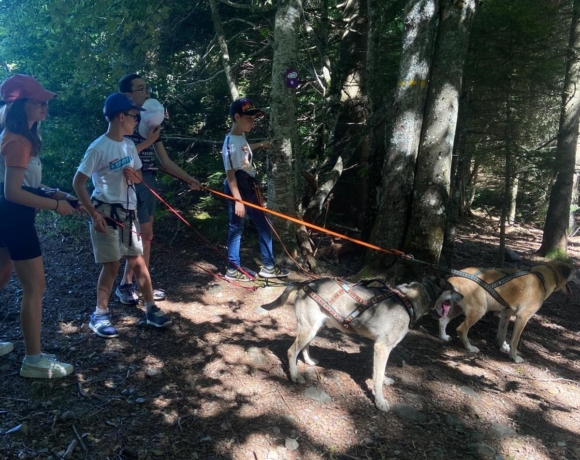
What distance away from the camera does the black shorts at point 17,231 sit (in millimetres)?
3410

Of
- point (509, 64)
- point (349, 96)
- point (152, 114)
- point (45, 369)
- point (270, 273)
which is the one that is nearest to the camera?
point (45, 369)

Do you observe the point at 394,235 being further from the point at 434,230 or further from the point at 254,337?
the point at 254,337

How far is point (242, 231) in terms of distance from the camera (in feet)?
19.9

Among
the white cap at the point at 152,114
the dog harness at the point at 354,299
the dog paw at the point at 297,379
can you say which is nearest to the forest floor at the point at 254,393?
the dog paw at the point at 297,379

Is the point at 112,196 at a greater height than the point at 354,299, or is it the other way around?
the point at 112,196

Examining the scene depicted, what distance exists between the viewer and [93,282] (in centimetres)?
636

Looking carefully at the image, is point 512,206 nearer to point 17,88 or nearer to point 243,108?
point 243,108

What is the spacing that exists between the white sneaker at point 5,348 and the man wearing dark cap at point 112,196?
733mm

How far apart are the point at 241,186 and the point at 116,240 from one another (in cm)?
208

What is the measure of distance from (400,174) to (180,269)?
3.76 meters

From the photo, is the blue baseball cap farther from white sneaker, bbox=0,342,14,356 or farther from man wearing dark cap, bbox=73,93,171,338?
white sneaker, bbox=0,342,14,356

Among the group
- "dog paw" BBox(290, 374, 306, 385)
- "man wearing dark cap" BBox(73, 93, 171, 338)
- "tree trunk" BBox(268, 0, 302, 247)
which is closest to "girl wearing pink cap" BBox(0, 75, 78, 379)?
"man wearing dark cap" BBox(73, 93, 171, 338)

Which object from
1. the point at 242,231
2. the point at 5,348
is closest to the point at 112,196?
the point at 5,348

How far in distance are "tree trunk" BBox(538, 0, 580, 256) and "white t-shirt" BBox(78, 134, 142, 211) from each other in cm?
894
